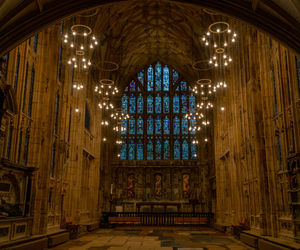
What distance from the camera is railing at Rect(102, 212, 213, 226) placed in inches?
983

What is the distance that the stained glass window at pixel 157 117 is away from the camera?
3544 cm

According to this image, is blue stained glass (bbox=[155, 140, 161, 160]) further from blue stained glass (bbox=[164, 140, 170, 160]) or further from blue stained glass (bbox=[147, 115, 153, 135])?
blue stained glass (bbox=[147, 115, 153, 135])

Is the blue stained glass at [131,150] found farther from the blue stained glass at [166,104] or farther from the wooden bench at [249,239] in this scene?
the wooden bench at [249,239]

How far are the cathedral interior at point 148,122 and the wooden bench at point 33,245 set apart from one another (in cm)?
7

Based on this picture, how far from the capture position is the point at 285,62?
1282 centimetres

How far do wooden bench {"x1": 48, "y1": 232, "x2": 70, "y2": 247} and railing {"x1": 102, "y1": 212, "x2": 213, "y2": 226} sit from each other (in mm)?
9750

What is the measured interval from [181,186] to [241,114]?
16.6 m

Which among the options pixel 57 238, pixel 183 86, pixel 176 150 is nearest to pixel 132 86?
pixel 183 86

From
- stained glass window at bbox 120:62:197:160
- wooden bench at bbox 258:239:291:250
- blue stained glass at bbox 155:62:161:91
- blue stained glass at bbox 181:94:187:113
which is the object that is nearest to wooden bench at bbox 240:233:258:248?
wooden bench at bbox 258:239:291:250

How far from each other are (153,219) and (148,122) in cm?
1246

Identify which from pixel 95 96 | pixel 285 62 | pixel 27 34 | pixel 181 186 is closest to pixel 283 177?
pixel 285 62

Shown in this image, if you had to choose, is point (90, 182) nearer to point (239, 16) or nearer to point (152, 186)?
point (152, 186)

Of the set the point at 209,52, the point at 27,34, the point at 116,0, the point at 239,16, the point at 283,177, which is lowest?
the point at 283,177

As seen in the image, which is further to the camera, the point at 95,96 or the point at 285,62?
the point at 95,96
